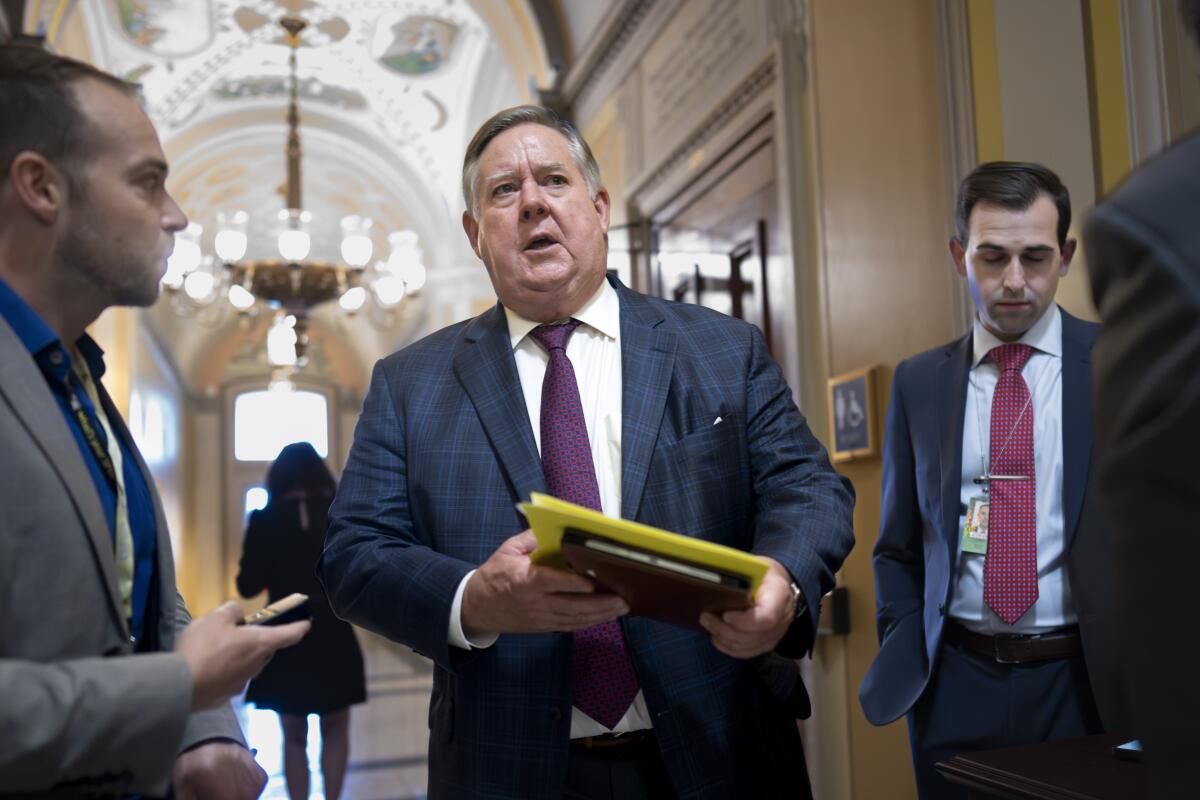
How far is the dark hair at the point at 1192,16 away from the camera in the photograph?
3.27ft

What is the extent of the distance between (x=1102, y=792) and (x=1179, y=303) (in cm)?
97

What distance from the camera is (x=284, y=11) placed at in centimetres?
1086

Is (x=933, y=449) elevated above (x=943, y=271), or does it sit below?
below

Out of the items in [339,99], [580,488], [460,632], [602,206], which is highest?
[339,99]

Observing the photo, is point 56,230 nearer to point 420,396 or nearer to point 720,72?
point 420,396

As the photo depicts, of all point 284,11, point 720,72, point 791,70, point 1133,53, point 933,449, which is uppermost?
point 284,11

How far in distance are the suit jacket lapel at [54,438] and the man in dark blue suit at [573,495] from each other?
0.55 metres

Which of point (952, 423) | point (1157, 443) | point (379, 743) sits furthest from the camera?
point (379, 743)

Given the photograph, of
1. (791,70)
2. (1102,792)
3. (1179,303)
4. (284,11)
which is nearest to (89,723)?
(1179,303)

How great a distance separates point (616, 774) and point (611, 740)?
0.05 meters

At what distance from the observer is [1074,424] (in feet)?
7.96

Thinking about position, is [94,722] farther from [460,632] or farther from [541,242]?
[541,242]

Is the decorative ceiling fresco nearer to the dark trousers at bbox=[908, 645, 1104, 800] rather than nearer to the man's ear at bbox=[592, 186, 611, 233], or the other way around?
the man's ear at bbox=[592, 186, 611, 233]

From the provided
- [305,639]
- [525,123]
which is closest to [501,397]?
[525,123]
